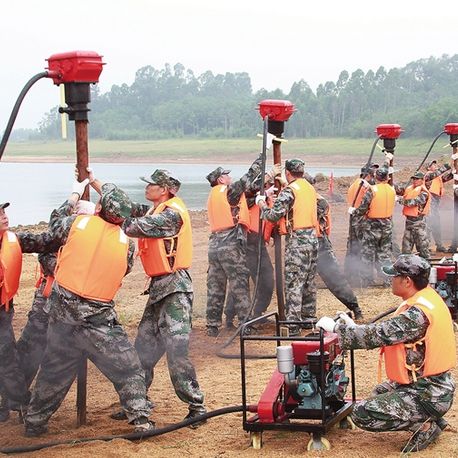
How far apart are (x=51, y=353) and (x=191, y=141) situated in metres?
81.1

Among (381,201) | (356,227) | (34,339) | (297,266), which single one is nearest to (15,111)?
(34,339)

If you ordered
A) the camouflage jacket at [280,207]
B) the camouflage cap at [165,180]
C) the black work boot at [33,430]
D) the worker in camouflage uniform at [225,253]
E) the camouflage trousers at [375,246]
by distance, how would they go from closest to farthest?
the black work boot at [33,430]
the camouflage cap at [165,180]
the camouflage jacket at [280,207]
the worker in camouflage uniform at [225,253]
the camouflage trousers at [375,246]

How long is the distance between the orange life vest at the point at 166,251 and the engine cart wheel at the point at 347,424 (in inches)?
75.4

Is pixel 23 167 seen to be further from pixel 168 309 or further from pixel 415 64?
pixel 168 309

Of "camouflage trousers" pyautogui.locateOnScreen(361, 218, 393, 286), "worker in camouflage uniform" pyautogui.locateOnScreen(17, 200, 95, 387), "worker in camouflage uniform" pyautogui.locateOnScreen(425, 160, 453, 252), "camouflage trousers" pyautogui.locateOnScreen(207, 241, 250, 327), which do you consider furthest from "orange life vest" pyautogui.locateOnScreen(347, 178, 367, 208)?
"worker in camouflage uniform" pyautogui.locateOnScreen(17, 200, 95, 387)

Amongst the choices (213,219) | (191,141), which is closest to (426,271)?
(213,219)

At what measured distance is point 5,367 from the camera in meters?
8.41

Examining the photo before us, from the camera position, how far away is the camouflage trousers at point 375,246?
55.0 ft

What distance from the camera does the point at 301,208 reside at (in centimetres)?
1180

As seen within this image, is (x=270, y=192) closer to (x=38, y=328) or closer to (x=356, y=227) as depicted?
(x=38, y=328)

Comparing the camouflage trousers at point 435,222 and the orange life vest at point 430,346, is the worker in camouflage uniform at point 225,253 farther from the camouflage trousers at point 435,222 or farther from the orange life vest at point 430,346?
the camouflage trousers at point 435,222

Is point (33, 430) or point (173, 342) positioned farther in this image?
point (173, 342)

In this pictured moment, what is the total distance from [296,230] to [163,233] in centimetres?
370

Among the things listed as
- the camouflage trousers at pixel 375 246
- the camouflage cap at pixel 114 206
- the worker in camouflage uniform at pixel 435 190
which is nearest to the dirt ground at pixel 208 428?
the camouflage cap at pixel 114 206
